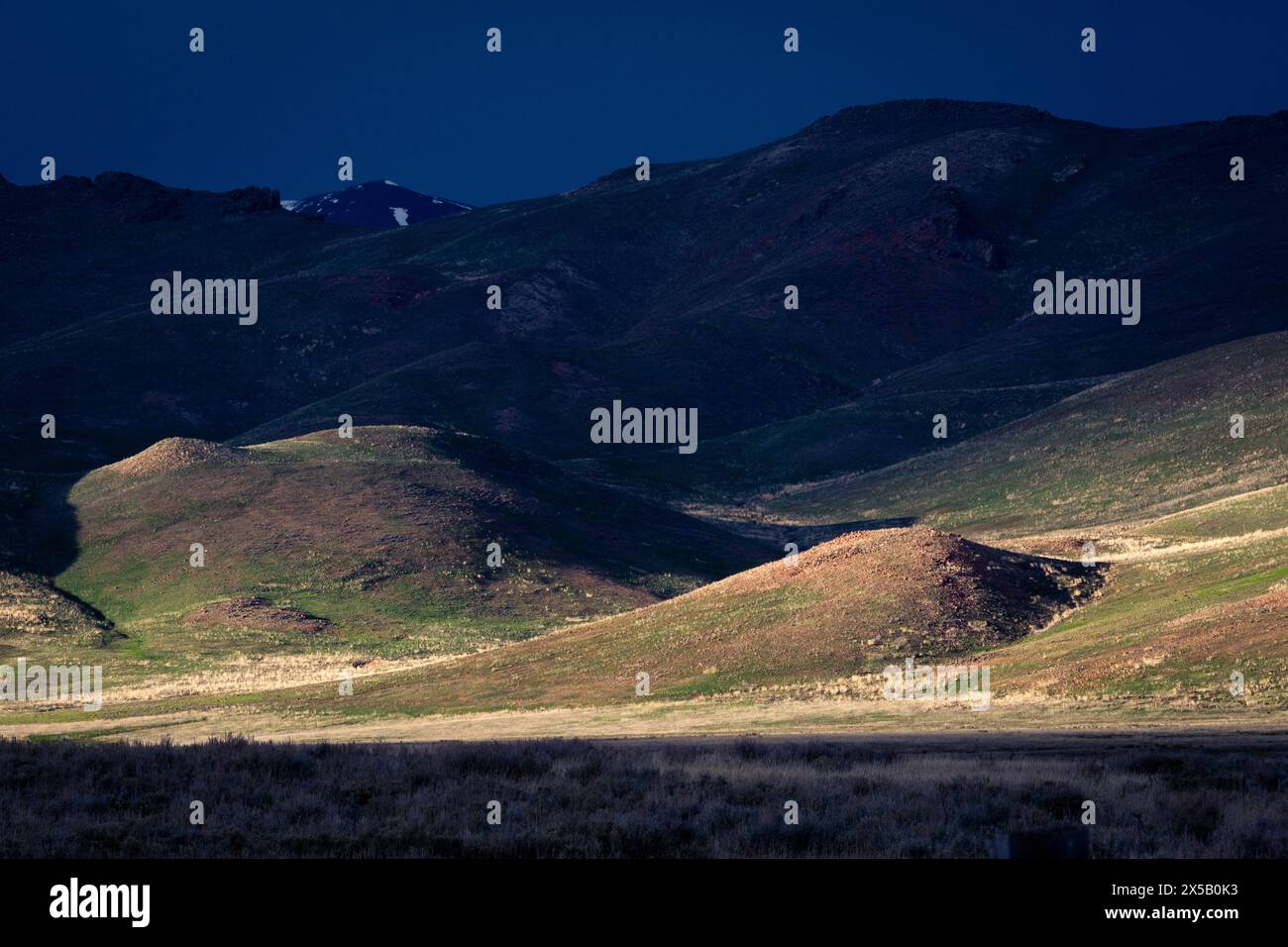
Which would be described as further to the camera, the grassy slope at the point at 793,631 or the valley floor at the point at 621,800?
the grassy slope at the point at 793,631

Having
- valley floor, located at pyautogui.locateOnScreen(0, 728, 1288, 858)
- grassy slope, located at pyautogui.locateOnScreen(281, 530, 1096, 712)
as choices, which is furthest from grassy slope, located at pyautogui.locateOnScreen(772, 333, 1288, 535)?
valley floor, located at pyautogui.locateOnScreen(0, 728, 1288, 858)

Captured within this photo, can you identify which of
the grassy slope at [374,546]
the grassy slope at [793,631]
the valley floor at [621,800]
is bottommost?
the valley floor at [621,800]

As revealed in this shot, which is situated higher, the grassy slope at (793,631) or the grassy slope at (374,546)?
the grassy slope at (374,546)

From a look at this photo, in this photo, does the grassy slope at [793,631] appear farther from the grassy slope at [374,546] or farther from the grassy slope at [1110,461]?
the grassy slope at [1110,461]

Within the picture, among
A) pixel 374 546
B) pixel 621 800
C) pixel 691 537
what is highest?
pixel 691 537

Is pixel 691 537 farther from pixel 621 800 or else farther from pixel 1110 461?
pixel 621 800

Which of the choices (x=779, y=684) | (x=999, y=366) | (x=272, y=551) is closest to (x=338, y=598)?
(x=272, y=551)

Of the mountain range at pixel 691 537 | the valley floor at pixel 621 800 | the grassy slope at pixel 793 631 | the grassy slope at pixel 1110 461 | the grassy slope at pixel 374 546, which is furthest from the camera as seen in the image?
the grassy slope at pixel 1110 461

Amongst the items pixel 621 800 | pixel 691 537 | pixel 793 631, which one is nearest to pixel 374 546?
pixel 691 537

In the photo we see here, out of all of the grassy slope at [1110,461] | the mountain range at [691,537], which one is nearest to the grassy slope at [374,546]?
the mountain range at [691,537]
